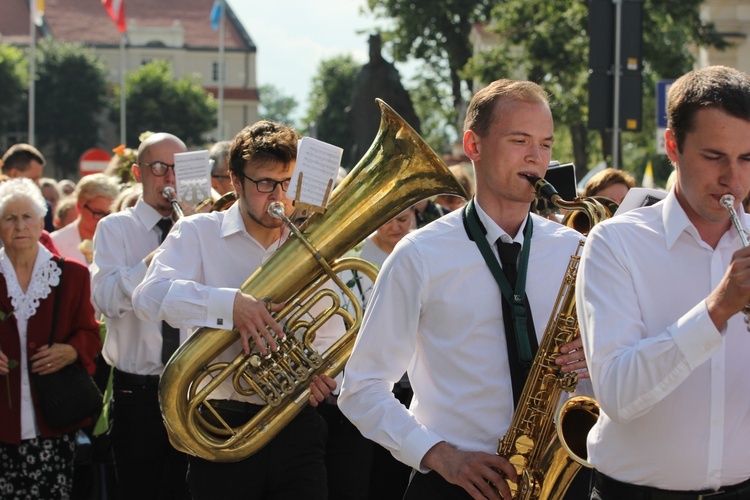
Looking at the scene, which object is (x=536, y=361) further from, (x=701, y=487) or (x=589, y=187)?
(x=589, y=187)

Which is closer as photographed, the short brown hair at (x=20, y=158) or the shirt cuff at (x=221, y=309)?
the shirt cuff at (x=221, y=309)

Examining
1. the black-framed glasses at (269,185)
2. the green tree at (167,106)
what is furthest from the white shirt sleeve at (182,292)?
the green tree at (167,106)

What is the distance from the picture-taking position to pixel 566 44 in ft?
83.8

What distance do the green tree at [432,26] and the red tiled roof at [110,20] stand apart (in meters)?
53.5

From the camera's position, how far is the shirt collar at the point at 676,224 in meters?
2.87

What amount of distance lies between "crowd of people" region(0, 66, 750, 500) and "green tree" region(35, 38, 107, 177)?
69196 mm

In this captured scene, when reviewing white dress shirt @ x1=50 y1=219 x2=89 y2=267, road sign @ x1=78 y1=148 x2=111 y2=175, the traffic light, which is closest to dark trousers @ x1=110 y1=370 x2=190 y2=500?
white dress shirt @ x1=50 y1=219 x2=89 y2=267

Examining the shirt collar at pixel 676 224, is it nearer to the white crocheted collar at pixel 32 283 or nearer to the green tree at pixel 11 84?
the white crocheted collar at pixel 32 283

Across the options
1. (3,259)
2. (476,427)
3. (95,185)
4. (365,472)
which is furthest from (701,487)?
(95,185)

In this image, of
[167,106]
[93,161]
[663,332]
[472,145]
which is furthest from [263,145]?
[167,106]

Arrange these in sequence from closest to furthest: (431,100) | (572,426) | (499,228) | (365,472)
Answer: (572,426), (499,228), (365,472), (431,100)

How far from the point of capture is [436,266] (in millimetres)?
3516

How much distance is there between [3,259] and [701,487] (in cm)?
457

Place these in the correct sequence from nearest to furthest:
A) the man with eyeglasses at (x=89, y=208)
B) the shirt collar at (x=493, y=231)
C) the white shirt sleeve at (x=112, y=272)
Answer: the shirt collar at (x=493, y=231)
the white shirt sleeve at (x=112, y=272)
the man with eyeglasses at (x=89, y=208)
